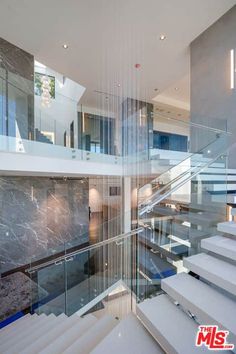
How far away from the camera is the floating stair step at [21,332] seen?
2391 mm

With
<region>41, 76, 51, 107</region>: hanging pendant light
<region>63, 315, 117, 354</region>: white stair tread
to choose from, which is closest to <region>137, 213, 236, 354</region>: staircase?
<region>63, 315, 117, 354</region>: white stair tread

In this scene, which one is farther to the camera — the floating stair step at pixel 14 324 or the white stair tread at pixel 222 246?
the floating stair step at pixel 14 324

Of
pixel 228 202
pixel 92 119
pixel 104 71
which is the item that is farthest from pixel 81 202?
pixel 228 202

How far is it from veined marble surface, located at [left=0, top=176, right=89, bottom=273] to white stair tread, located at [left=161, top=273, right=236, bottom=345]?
413 cm

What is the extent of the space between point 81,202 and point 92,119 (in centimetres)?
299

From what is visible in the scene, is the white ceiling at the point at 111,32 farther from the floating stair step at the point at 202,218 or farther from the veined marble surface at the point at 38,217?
the floating stair step at the point at 202,218

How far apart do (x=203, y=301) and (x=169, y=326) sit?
0.32m

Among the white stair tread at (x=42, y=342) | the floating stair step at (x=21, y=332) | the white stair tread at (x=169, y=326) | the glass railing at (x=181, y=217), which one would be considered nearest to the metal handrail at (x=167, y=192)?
the glass railing at (x=181, y=217)

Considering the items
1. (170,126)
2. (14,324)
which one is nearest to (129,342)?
(14,324)

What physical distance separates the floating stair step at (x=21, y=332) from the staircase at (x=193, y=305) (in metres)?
1.92

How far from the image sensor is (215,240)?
2.12 m

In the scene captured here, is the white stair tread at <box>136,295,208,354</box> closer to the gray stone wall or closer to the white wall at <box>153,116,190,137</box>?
the gray stone wall

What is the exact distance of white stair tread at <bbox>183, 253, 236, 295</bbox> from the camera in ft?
5.08

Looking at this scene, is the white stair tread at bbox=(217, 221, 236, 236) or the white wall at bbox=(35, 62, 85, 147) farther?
the white wall at bbox=(35, 62, 85, 147)
